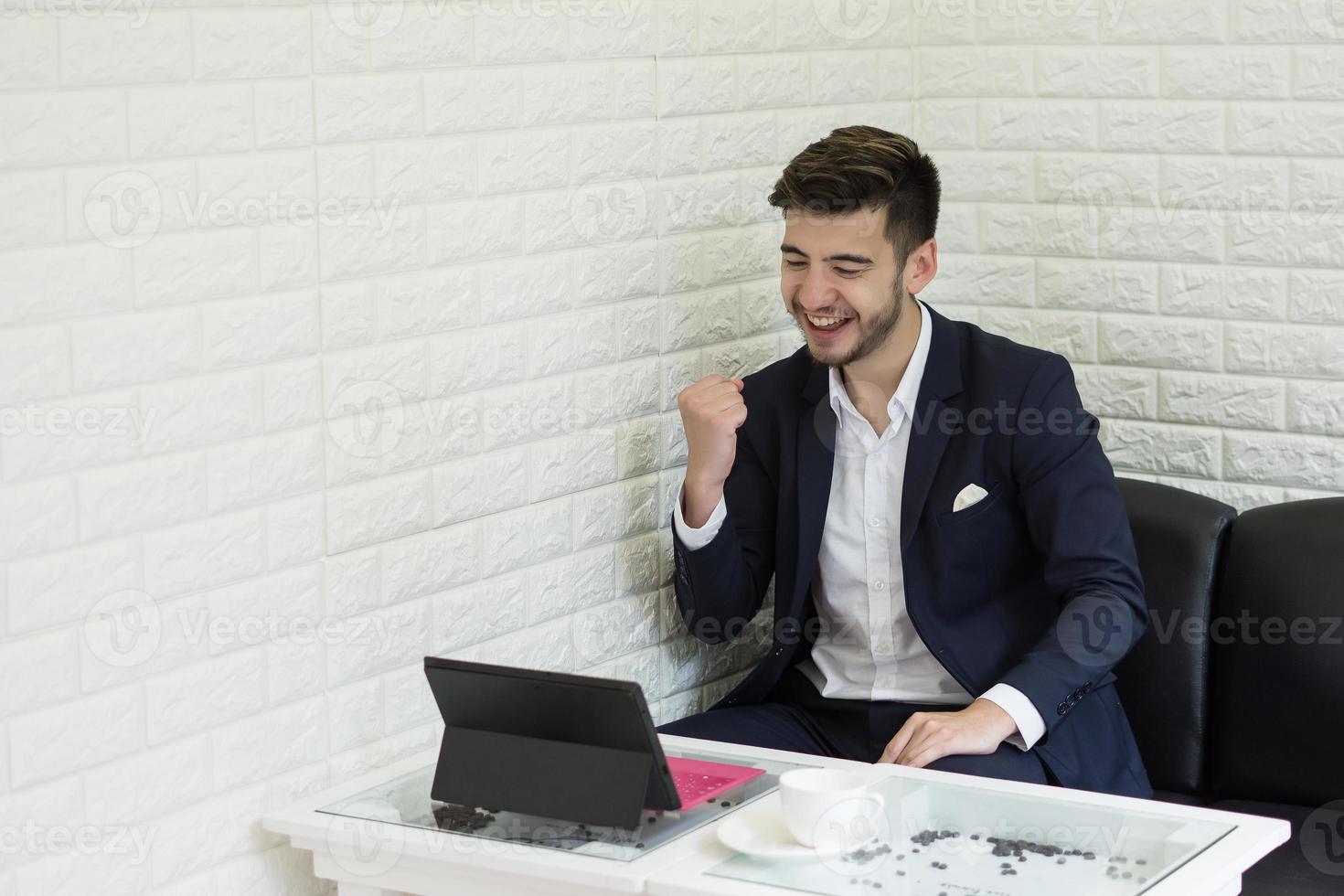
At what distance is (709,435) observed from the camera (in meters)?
2.79

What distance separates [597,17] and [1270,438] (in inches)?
58.6

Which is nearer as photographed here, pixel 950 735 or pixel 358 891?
pixel 358 891

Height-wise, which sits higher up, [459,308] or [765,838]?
[459,308]

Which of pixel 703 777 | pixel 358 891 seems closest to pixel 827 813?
pixel 703 777

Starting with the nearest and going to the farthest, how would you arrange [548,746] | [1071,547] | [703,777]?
[548,746], [703,777], [1071,547]

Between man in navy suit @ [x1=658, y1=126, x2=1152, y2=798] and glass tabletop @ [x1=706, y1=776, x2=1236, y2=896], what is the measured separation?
51 cm

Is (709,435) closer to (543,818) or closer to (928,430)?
(928,430)

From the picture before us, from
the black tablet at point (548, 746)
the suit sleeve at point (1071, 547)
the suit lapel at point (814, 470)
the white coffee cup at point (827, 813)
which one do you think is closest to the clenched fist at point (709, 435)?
the suit lapel at point (814, 470)

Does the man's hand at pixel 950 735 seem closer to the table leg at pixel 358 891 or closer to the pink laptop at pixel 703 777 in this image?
the pink laptop at pixel 703 777

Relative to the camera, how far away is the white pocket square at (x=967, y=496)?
2.81m

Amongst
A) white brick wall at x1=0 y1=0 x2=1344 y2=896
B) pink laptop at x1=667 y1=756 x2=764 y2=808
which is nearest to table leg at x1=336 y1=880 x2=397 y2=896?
white brick wall at x1=0 y1=0 x2=1344 y2=896

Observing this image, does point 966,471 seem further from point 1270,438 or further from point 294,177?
point 294,177

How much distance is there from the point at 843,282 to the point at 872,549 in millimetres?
456

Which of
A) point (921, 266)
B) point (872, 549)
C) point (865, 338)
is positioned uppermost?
point (921, 266)
